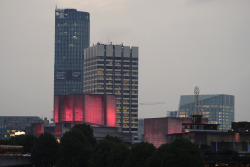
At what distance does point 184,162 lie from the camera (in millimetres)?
161625

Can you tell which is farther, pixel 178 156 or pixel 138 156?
pixel 138 156

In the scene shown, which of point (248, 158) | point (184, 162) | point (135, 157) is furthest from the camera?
point (248, 158)

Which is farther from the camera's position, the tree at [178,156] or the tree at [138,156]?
the tree at [138,156]

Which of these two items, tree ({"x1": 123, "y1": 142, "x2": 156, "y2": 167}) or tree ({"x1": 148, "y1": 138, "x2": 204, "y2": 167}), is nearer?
tree ({"x1": 148, "y1": 138, "x2": 204, "y2": 167})

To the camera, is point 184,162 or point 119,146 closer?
point 184,162

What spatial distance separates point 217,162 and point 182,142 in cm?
3239

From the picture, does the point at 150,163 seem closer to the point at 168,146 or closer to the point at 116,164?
the point at 168,146

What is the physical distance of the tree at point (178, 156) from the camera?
162 metres

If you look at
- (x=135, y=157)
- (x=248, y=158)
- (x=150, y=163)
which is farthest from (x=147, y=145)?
(x=248, y=158)

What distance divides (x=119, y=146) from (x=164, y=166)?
3960cm

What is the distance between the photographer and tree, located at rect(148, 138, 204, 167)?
6358 inches

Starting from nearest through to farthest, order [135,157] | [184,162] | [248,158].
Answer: [184,162], [135,157], [248,158]

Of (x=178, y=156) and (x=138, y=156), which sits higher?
(x=178, y=156)

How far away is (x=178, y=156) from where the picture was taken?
162250 millimetres
